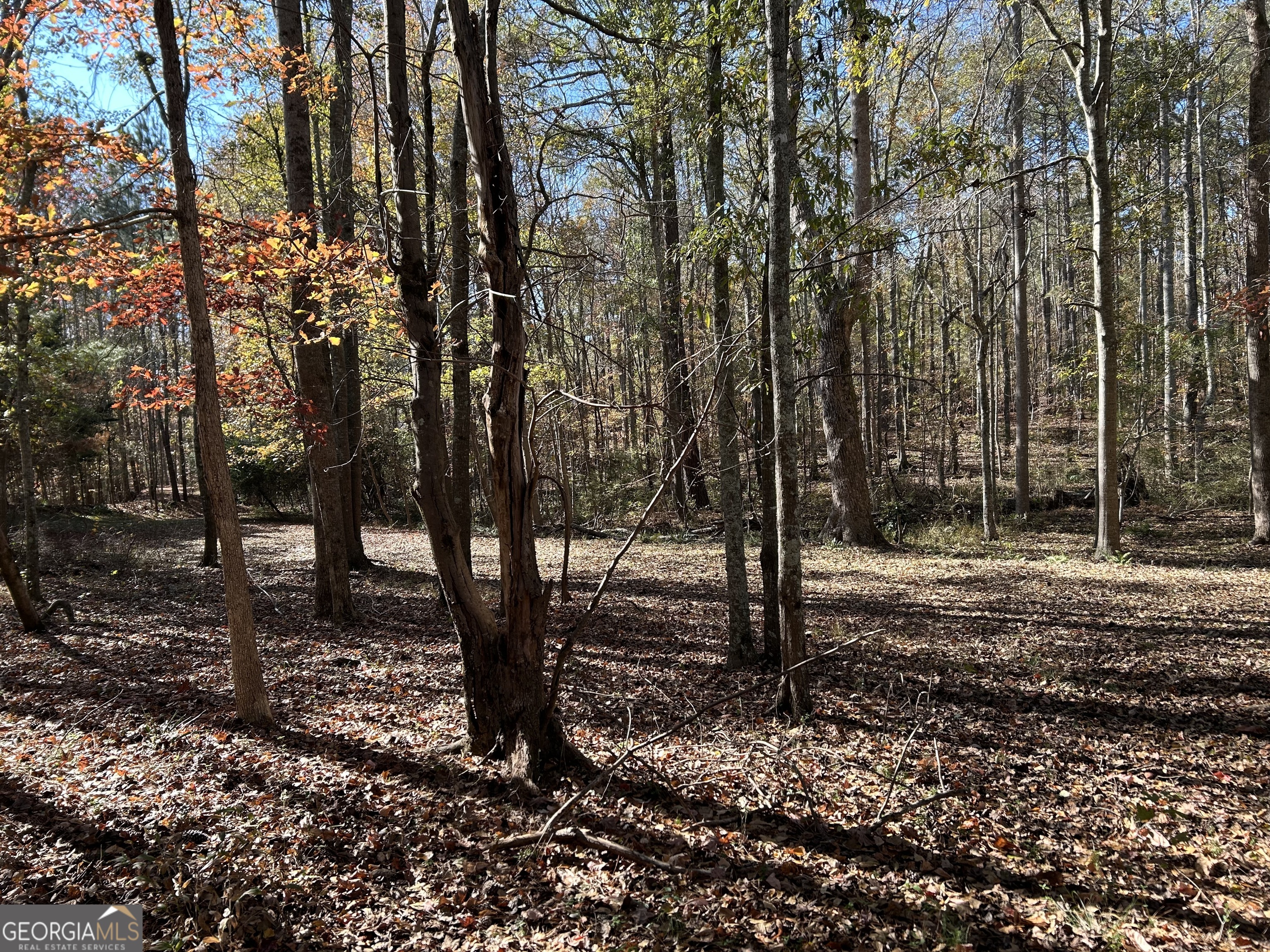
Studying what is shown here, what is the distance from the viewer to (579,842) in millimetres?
3574

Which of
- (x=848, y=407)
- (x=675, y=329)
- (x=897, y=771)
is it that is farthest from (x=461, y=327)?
(x=848, y=407)

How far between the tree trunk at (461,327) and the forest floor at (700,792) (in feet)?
6.14

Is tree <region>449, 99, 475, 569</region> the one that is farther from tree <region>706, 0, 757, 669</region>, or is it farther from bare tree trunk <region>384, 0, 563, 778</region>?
tree <region>706, 0, 757, 669</region>

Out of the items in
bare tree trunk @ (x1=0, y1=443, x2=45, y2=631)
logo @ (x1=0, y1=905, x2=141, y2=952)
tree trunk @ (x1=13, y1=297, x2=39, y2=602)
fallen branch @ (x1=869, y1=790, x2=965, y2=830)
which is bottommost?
fallen branch @ (x1=869, y1=790, x2=965, y2=830)

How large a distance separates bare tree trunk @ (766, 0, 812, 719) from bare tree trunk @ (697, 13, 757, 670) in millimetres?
795

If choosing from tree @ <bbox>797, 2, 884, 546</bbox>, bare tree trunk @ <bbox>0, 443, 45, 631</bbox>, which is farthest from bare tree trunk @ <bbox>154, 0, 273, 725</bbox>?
tree @ <bbox>797, 2, 884, 546</bbox>

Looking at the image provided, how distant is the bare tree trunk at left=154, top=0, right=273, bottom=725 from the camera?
14.4 ft

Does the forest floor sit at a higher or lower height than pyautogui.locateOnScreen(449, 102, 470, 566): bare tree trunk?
lower

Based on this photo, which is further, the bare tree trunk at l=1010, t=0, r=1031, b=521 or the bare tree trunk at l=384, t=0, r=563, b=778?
the bare tree trunk at l=1010, t=0, r=1031, b=521

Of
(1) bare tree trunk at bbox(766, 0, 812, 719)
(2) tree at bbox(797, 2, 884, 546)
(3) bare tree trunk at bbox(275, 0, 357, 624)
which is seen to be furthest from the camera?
(2) tree at bbox(797, 2, 884, 546)

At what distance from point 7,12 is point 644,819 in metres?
11.3

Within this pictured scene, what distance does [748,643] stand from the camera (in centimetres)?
616

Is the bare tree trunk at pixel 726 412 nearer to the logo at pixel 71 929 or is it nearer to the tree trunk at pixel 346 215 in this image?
the tree trunk at pixel 346 215

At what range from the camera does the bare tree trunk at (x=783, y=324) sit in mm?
4332
